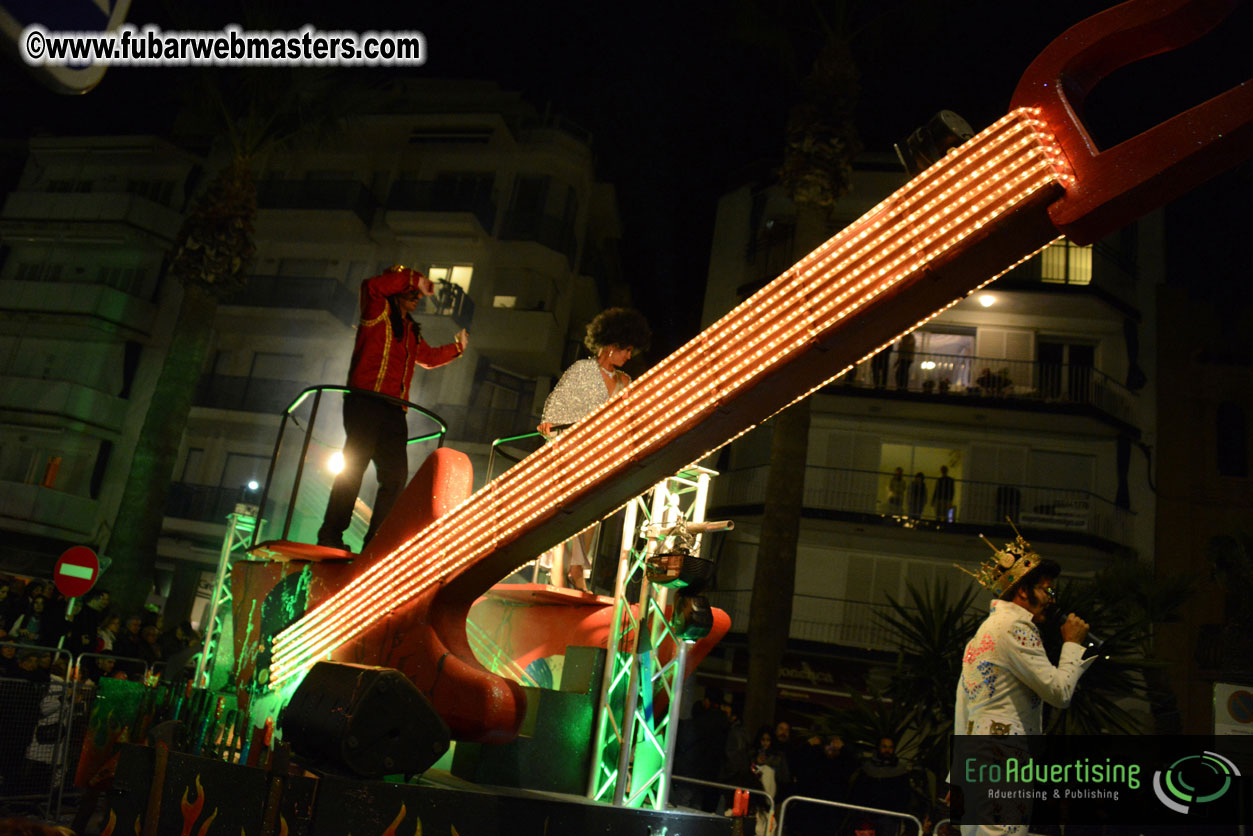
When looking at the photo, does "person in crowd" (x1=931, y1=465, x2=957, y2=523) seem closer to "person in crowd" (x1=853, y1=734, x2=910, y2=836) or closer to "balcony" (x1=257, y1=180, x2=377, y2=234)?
"person in crowd" (x1=853, y1=734, x2=910, y2=836)

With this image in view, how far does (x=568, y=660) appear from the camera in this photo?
5441 millimetres

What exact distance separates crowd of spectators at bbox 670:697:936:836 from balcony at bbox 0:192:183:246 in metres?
29.8

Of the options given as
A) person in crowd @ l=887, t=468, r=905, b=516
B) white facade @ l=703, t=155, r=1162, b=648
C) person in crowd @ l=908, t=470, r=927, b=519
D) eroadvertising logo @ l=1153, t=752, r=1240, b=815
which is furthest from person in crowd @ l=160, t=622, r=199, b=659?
person in crowd @ l=908, t=470, r=927, b=519

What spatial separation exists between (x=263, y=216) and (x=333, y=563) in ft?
98.0

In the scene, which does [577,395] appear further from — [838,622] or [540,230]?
[540,230]

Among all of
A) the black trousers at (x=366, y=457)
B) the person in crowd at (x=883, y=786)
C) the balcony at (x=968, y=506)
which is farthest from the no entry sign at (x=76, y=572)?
the balcony at (x=968, y=506)

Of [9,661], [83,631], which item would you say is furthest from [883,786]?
[83,631]

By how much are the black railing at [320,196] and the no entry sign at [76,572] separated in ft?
69.9

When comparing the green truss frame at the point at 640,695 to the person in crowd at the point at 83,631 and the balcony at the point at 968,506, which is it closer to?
the person in crowd at the point at 83,631

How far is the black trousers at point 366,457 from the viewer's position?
20.4ft

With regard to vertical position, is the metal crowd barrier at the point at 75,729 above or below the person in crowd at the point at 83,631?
below

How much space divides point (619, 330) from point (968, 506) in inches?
860

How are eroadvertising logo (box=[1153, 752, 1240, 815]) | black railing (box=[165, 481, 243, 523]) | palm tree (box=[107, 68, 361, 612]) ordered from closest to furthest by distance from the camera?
eroadvertising logo (box=[1153, 752, 1240, 815])
palm tree (box=[107, 68, 361, 612])
black railing (box=[165, 481, 243, 523])

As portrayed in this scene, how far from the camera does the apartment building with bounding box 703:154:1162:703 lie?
25453 millimetres
